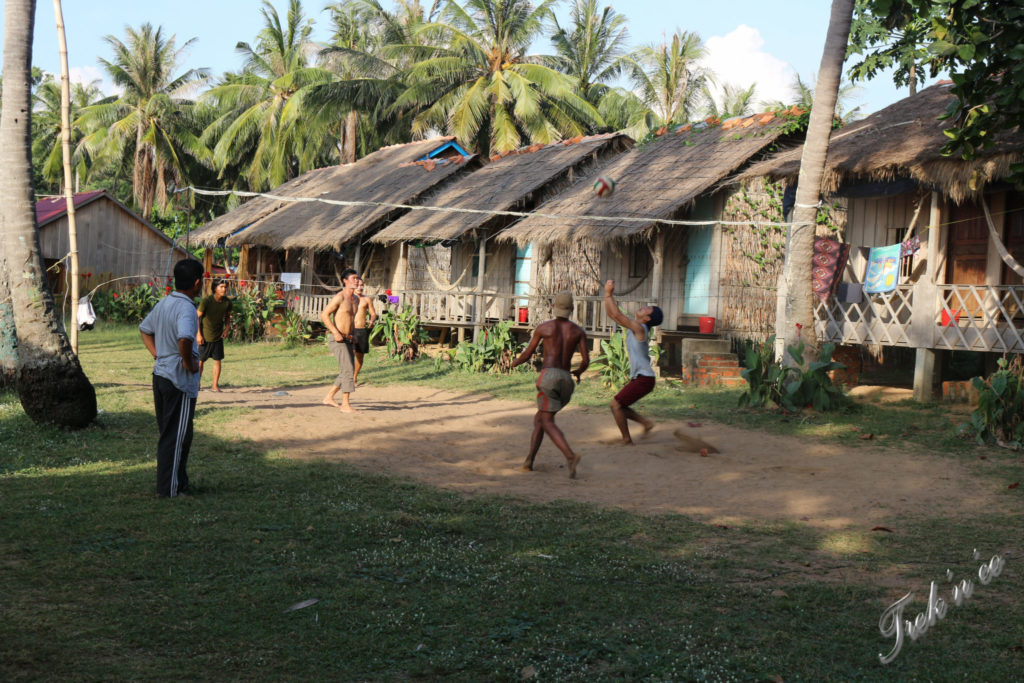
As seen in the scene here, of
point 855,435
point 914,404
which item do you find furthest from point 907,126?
point 855,435

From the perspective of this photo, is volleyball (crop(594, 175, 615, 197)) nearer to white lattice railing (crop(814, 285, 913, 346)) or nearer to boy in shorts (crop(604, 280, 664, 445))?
white lattice railing (crop(814, 285, 913, 346))

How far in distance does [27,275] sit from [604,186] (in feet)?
30.2

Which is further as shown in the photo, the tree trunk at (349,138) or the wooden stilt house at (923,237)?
the tree trunk at (349,138)

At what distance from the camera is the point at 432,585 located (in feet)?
15.5

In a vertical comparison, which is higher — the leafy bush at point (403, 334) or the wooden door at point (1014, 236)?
the wooden door at point (1014, 236)

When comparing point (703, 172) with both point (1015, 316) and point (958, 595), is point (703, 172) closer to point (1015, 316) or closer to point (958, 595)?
point (1015, 316)

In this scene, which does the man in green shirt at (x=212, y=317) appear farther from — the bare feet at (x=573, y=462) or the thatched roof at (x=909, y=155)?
the thatched roof at (x=909, y=155)

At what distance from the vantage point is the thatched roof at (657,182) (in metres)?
15.6

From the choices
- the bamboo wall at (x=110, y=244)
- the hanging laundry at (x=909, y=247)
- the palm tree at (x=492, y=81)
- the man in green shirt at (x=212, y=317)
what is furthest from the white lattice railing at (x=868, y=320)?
the bamboo wall at (x=110, y=244)

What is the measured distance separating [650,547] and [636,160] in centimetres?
1371

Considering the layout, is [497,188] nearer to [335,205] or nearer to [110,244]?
[335,205]

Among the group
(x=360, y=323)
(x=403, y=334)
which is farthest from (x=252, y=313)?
(x=360, y=323)

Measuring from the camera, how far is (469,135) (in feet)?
96.1

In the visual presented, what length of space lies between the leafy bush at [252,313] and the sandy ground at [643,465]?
35.1 ft
